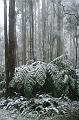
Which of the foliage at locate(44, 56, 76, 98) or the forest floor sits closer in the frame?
the forest floor

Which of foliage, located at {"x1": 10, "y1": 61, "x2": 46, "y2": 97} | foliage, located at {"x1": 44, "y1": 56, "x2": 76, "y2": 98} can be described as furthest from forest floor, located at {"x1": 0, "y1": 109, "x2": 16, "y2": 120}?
foliage, located at {"x1": 44, "y1": 56, "x2": 76, "y2": 98}

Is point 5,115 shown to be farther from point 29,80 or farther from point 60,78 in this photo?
point 60,78

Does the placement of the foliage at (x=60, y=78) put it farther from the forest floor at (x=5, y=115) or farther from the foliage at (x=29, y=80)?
the forest floor at (x=5, y=115)

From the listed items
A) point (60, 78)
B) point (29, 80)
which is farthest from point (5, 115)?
point (60, 78)

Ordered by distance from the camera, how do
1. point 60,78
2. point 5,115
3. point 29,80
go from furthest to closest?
point 60,78 → point 29,80 → point 5,115

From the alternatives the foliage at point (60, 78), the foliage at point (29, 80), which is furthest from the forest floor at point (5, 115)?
the foliage at point (60, 78)

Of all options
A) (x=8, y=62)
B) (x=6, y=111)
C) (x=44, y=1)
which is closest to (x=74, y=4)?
(x=44, y=1)

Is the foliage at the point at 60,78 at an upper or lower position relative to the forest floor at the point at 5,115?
upper

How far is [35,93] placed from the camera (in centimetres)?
758

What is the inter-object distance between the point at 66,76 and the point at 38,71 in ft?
3.04

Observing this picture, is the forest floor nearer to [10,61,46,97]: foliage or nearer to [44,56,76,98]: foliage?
[10,61,46,97]: foliage

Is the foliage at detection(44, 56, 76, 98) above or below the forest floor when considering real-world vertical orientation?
above

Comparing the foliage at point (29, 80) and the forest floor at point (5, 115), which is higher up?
the foliage at point (29, 80)

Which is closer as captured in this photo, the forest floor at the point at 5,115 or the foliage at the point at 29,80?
the forest floor at the point at 5,115
